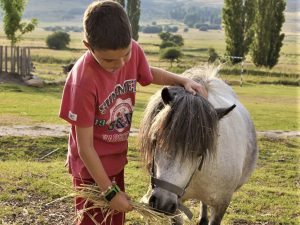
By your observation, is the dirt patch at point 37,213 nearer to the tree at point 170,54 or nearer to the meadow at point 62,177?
the meadow at point 62,177

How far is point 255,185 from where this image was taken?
720cm

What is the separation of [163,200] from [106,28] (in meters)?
1.02

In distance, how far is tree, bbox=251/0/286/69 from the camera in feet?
124

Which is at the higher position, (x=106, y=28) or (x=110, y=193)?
(x=106, y=28)

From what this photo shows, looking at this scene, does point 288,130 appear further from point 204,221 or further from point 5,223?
point 5,223

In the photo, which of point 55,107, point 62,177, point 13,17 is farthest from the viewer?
point 13,17

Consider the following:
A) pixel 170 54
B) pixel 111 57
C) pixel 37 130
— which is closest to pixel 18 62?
pixel 37 130

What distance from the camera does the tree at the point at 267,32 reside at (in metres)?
37.8

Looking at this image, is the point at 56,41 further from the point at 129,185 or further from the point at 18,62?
the point at 129,185

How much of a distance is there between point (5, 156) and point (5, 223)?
11.2ft

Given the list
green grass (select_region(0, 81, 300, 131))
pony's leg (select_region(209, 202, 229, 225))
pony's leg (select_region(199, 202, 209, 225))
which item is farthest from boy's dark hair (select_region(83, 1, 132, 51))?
green grass (select_region(0, 81, 300, 131))

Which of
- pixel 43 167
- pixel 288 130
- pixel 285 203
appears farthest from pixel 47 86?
pixel 285 203

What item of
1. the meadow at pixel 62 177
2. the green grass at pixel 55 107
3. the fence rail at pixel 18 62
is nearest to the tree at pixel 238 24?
the green grass at pixel 55 107

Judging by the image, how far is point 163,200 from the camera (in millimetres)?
2600
